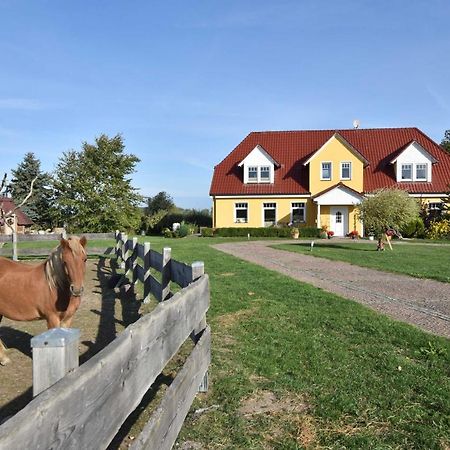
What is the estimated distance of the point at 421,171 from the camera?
38000 mm

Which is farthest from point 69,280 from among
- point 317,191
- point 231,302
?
point 317,191

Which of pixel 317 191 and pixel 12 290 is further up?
pixel 317 191

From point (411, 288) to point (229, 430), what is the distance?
8600mm

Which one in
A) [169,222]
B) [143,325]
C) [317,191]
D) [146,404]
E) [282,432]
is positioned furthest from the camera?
[169,222]

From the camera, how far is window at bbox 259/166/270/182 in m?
39.4

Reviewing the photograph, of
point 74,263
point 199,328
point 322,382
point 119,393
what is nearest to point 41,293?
point 74,263

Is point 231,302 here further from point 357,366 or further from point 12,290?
point 12,290

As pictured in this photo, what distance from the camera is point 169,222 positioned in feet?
152

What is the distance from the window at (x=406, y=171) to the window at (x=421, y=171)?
0.57 m

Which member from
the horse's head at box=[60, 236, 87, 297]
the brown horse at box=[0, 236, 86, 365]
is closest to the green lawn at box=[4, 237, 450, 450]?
the horse's head at box=[60, 236, 87, 297]

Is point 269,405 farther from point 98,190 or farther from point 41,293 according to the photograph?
point 98,190

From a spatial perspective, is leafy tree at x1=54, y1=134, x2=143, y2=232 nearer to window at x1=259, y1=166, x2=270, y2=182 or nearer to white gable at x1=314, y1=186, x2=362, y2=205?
window at x1=259, y1=166, x2=270, y2=182

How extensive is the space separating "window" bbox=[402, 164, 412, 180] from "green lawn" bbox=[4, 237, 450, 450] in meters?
32.5

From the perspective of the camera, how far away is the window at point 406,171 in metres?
37.9
